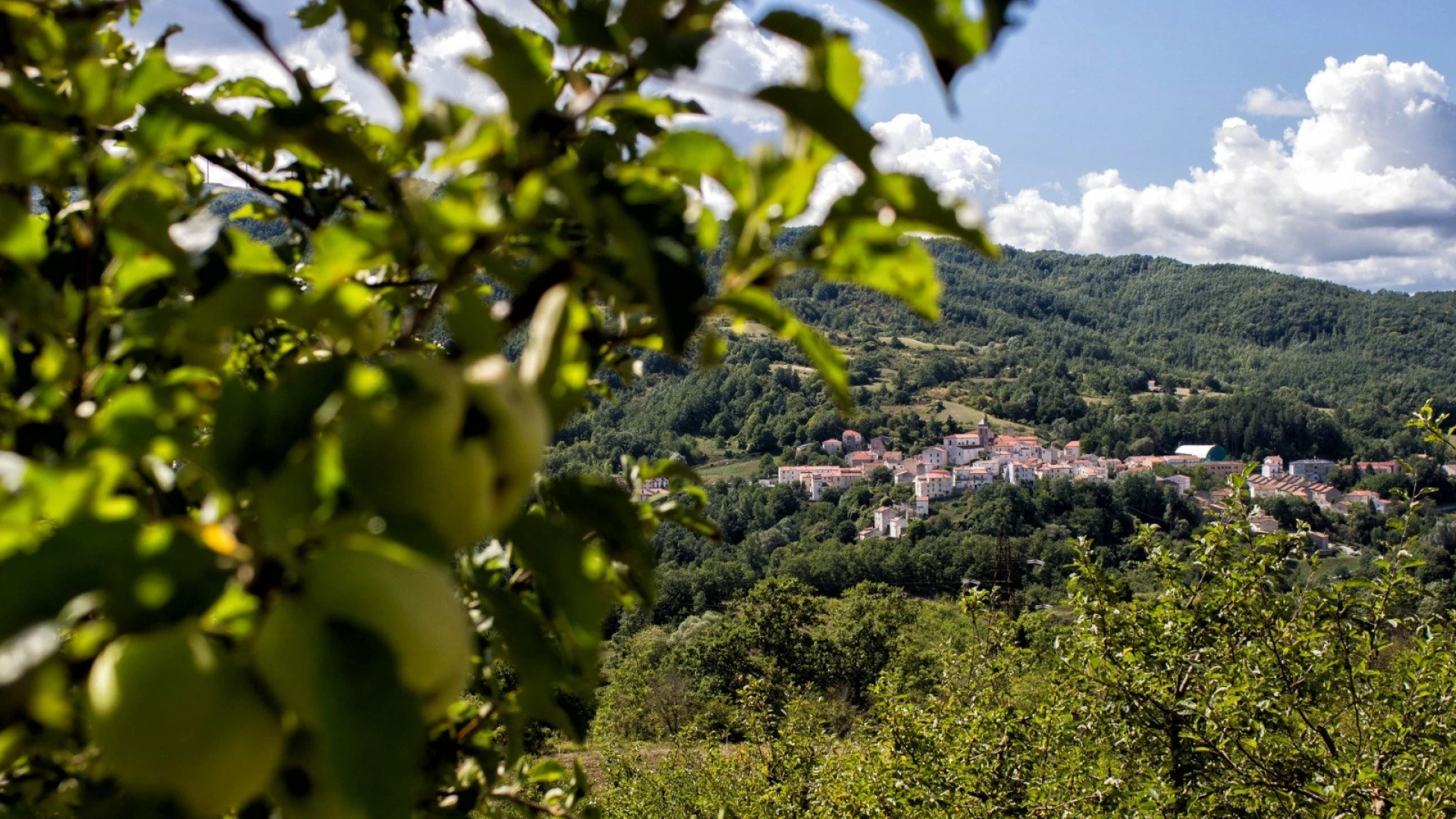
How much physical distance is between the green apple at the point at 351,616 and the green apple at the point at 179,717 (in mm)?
34

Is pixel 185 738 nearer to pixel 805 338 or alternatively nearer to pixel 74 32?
pixel 805 338

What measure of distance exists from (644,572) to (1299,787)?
5356 millimetres

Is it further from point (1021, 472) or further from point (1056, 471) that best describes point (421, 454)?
point (1056, 471)

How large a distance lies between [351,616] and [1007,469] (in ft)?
288

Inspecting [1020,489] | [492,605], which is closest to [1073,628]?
[492,605]

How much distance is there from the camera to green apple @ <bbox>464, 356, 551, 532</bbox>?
0.56 meters

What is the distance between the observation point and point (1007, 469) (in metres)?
84.2

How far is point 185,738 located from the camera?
0.51 metres

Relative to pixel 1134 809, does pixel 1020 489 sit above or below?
below

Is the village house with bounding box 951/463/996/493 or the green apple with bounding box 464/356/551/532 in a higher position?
the green apple with bounding box 464/356/551/532

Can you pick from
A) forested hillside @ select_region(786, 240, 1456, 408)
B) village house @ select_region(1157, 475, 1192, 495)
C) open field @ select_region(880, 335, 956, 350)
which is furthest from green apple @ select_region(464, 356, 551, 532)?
open field @ select_region(880, 335, 956, 350)

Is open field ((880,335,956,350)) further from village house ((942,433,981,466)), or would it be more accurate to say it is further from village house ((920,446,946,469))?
village house ((920,446,946,469))

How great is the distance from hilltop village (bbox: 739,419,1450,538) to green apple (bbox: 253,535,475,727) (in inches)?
2861

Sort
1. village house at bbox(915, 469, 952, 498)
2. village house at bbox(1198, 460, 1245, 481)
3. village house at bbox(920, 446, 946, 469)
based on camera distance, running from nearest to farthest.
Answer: village house at bbox(915, 469, 952, 498)
village house at bbox(1198, 460, 1245, 481)
village house at bbox(920, 446, 946, 469)
